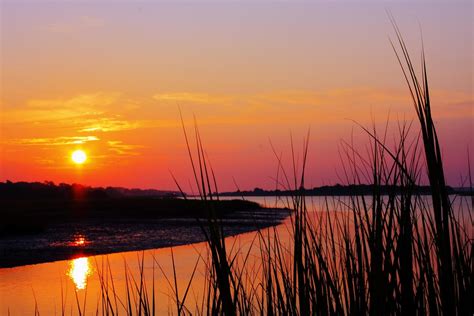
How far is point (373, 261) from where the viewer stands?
2055 millimetres

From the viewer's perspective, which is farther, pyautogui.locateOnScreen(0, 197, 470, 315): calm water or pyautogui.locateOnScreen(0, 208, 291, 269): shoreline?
pyautogui.locateOnScreen(0, 208, 291, 269): shoreline

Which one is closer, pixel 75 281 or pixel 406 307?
pixel 406 307

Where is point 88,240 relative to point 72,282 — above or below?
above

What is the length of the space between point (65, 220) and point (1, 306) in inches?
648

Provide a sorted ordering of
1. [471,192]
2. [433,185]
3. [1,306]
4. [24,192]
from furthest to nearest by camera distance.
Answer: [24,192], [1,306], [471,192], [433,185]

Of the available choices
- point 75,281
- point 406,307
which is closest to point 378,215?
point 406,307

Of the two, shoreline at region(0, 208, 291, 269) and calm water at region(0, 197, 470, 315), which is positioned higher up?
shoreline at region(0, 208, 291, 269)

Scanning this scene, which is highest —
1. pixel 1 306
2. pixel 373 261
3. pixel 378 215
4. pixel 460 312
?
pixel 378 215

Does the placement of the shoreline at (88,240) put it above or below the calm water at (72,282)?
above

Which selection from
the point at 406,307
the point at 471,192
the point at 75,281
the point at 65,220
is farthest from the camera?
the point at 65,220

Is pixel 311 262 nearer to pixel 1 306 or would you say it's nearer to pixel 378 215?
pixel 378 215

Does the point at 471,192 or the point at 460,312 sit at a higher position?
the point at 471,192

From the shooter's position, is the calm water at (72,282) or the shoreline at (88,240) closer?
the calm water at (72,282)

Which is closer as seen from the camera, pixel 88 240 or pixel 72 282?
pixel 72 282
